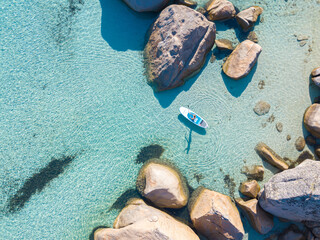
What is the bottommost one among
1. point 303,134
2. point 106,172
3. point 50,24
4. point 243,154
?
point 106,172

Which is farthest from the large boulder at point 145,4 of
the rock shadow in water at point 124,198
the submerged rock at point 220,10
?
the rock shadow in water at point 124,198

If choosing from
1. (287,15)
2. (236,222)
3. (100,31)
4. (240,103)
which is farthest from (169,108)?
(287,15)

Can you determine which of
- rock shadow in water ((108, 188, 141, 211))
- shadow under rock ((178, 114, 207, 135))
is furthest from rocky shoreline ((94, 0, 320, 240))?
shadow under rock ((178, 114, 207, 135))

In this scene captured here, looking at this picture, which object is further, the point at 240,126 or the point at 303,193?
the point at 240,126

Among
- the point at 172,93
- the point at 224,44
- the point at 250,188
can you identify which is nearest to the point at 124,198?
the point at 172,93

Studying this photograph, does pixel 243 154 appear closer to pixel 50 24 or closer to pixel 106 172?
pixel 106 172

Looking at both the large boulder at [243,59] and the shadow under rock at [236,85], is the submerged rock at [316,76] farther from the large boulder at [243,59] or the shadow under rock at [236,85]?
the shadow under rock at [236,85]
